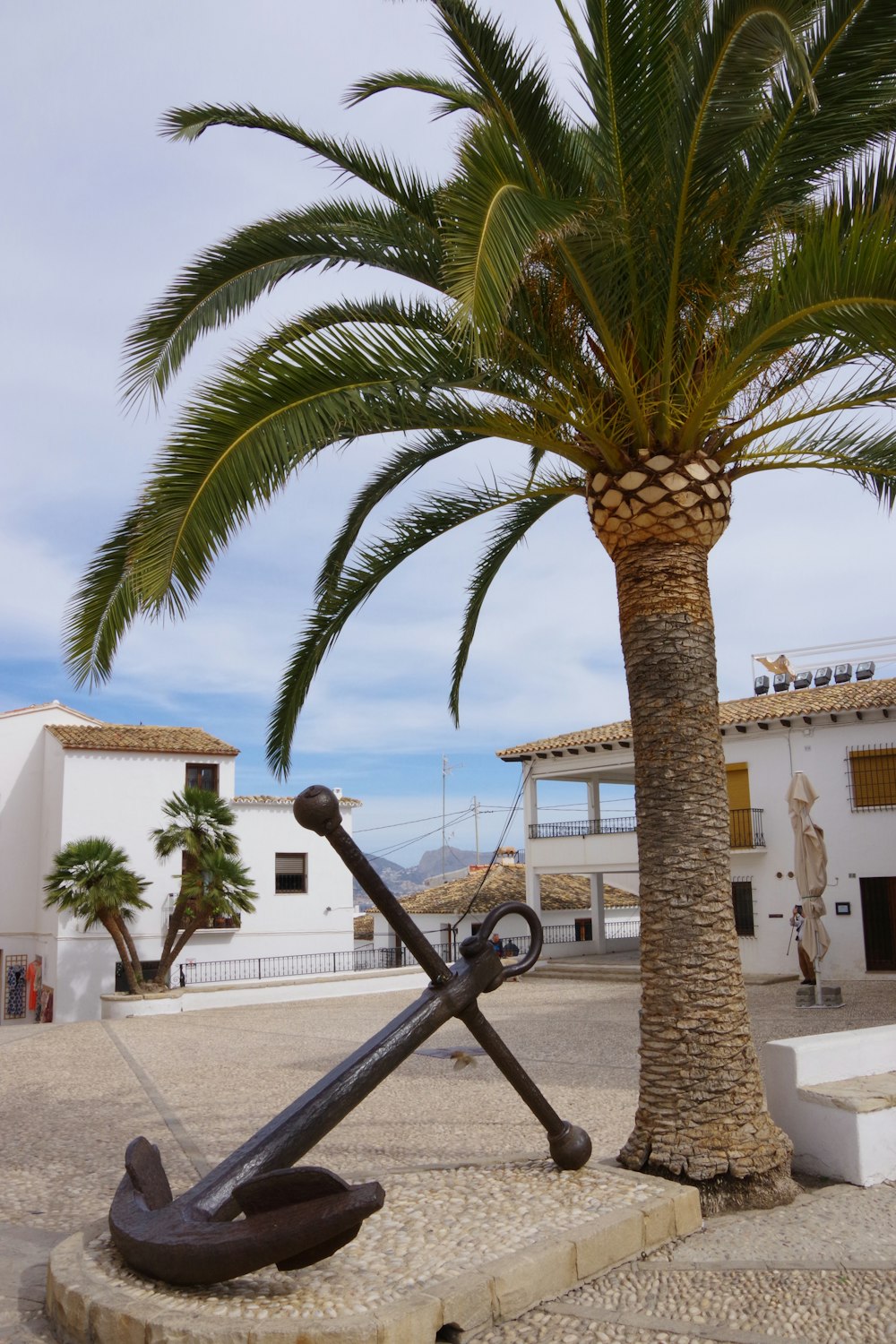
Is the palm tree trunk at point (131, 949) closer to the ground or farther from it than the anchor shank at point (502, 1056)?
closer to the ground

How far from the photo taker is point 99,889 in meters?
20.4

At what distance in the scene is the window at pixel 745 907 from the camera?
21500 mm

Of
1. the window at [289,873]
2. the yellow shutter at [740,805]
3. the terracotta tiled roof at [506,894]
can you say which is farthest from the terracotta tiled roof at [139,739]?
the yellow shutter at [740,805]

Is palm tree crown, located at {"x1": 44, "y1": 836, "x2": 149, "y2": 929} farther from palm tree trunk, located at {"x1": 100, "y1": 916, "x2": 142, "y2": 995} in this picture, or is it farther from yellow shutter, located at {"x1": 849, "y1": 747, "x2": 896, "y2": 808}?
yellow shutter, located at {"x1": 849, "y1": 747, "x2": 896, "y2": 808}

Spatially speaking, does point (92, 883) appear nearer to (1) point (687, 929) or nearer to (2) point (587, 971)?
(2) point (587, 971)

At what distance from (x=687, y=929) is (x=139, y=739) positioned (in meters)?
22.6

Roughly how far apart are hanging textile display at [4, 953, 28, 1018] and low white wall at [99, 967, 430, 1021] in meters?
8.07

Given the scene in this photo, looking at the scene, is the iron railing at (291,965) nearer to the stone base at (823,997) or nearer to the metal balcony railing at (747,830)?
the metal balcony railing at (747,830)

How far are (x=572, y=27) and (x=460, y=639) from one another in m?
4.78

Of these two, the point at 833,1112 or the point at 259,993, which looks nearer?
the point at 833,1112

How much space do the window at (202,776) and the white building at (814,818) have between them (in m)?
A: 9.11

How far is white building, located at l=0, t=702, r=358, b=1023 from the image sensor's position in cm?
2478

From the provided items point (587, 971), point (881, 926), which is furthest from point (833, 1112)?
point (587, 971)

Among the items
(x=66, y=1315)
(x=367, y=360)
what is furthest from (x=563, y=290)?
(x=66, y=1315)
